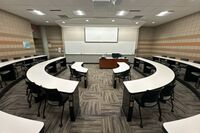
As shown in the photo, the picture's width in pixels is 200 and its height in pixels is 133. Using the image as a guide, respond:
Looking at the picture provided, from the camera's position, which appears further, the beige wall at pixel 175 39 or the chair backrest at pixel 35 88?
the beige wall at pixel 175 39

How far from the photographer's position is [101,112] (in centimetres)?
273

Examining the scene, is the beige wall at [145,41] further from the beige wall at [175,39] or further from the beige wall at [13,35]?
the beige wall at [13,35]

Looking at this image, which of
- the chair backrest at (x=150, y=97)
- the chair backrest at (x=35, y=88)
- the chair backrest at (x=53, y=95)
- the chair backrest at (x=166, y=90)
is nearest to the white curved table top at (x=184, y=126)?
the chair backrest at (x=150, y=97)

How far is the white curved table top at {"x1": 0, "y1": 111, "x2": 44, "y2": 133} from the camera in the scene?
3.60ft

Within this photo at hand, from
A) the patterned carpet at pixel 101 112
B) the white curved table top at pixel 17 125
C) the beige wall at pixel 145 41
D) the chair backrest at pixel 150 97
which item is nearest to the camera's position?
the white curved table top at pixel 17 125

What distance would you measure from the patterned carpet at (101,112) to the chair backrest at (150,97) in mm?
513

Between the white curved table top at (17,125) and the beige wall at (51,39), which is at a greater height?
the beige wall at (51,39)

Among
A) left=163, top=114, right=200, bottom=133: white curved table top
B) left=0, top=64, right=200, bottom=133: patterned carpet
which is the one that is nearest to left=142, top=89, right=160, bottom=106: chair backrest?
left=0, top=64, right=200, bottom=133: patterned carpet

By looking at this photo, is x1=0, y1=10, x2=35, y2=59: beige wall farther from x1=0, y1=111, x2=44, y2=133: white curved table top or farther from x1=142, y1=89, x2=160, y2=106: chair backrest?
x1=142, y1=89, x2=160, y2=106: chair backrest

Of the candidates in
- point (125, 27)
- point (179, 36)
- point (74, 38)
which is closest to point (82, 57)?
point (74, 38)

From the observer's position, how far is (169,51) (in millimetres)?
7500

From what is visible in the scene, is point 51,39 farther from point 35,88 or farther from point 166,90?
point 166,90

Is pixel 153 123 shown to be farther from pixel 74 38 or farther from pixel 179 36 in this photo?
pixel 74 38

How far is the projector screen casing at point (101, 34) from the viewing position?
890cm
